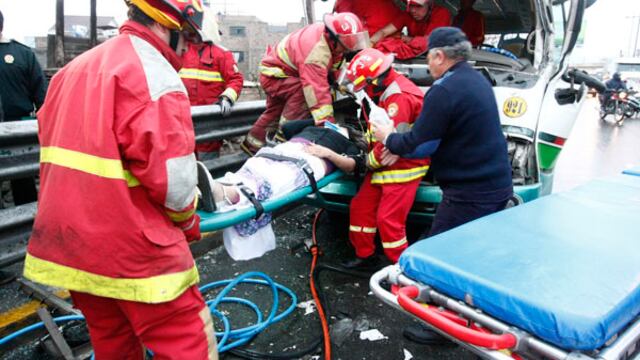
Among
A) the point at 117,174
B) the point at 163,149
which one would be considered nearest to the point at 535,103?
the point at 163,149

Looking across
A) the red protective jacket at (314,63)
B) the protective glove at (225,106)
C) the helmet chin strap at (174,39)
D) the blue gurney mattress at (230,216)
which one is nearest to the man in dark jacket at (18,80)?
the protective glove at (225,106)

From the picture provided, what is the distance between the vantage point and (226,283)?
300cm

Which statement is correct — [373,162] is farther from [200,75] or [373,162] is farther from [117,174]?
[200,75]

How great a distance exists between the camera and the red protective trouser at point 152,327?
1.46 metres

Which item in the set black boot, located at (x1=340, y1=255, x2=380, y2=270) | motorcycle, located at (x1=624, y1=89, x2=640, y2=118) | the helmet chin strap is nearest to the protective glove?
black boot, located at (x1=340, y1=255, x2=380, y2=270)

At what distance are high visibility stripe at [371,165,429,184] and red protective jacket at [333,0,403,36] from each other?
218 centimetres

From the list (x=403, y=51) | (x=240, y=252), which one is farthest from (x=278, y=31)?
(x=240, y=252)

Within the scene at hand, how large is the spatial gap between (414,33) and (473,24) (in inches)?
38.7

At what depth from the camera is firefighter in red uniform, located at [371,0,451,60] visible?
435 cm

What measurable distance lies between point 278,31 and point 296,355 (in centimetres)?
3677

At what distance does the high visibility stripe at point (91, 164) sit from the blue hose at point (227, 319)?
1.29 metres

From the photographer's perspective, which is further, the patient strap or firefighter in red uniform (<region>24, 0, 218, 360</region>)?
the patient strap

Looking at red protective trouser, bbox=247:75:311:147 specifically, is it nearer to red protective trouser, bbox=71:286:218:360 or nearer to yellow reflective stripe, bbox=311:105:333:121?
yellow reflective stripe, bbox=311:105:333:121

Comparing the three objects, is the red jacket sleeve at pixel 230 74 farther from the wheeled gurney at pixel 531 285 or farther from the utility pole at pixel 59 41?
the utility pole at pixel 59 41
